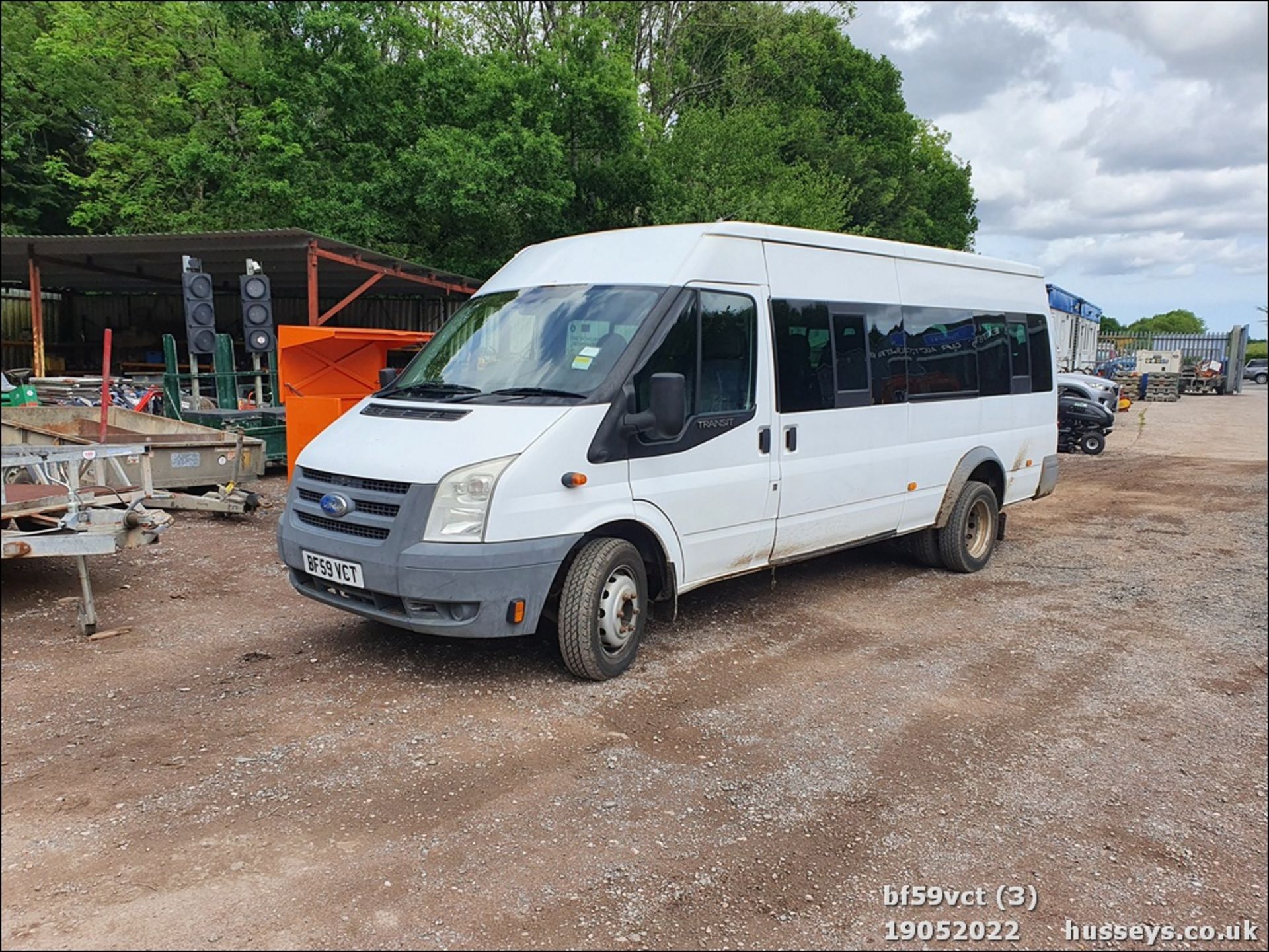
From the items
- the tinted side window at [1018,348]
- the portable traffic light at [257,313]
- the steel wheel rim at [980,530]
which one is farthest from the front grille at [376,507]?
the portable traffic light at [257,313]

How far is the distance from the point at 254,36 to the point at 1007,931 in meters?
21.2

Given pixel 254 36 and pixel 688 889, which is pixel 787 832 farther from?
pixel 254 36

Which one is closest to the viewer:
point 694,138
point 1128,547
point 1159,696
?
point 1159,696

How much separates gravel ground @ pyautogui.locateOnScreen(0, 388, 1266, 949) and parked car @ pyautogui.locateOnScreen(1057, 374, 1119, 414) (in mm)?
11488

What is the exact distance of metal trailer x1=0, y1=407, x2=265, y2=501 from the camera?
8367 mm

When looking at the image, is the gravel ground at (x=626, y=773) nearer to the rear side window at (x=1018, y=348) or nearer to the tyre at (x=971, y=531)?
the tyre at (x=971, y=531)

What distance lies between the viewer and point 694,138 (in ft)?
65.4

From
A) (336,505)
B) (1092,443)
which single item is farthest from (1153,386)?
(336,505)

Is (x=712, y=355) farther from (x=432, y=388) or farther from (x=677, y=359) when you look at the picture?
(x=432, y=388)

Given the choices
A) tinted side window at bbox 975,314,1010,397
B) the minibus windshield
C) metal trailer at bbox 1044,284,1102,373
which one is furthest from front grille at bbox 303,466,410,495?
metal trailer at bbox 1044,284,1102,373

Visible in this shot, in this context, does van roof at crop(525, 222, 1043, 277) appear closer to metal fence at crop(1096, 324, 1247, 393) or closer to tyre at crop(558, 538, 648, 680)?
tyre at crop(558, 538, 648, 680)

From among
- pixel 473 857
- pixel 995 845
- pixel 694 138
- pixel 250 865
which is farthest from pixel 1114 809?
pixel 694 138

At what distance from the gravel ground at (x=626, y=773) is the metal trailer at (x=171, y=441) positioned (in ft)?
7.60

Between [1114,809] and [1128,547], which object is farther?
[1128,547]
